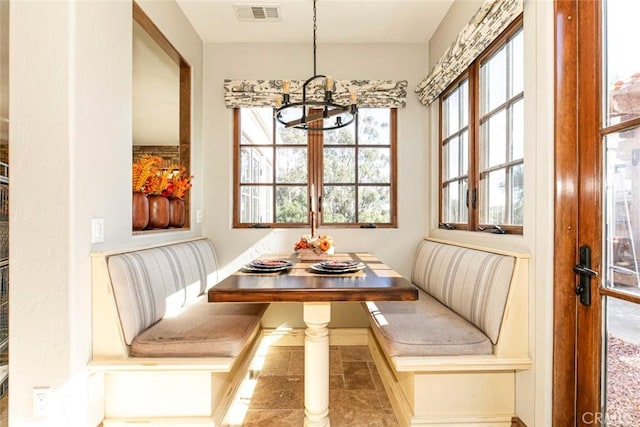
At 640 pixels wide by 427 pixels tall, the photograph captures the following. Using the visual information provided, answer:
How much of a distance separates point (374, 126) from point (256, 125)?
110 cm

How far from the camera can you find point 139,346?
165 cm

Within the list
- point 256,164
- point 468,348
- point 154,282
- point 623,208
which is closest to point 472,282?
point 468,348

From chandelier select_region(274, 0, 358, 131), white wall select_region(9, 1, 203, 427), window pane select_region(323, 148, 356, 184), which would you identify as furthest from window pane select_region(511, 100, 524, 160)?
white wall select_region(9, 1, 203, 427)

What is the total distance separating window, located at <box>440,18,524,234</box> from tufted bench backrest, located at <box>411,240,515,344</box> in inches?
10.1

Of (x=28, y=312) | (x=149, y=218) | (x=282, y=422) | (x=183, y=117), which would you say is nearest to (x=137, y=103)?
(x=183, y=117)

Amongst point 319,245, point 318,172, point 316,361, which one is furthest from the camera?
point 318,172

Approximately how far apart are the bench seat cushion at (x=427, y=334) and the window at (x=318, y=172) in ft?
4.22

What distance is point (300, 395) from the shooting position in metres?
2.25

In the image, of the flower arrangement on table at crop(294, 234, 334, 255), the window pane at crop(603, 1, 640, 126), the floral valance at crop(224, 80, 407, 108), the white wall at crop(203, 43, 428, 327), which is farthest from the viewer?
the white wall at crop(203, 43, 428, 327)

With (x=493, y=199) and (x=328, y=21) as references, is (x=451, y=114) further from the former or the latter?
(x=328, y=21)

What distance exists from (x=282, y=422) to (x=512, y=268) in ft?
4.95

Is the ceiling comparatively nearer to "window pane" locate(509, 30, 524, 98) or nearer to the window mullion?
the window mullion

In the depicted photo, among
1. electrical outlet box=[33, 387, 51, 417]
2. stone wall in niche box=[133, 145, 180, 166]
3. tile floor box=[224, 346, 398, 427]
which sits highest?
stone wall in niche box=[133, 145, 180, 166]
